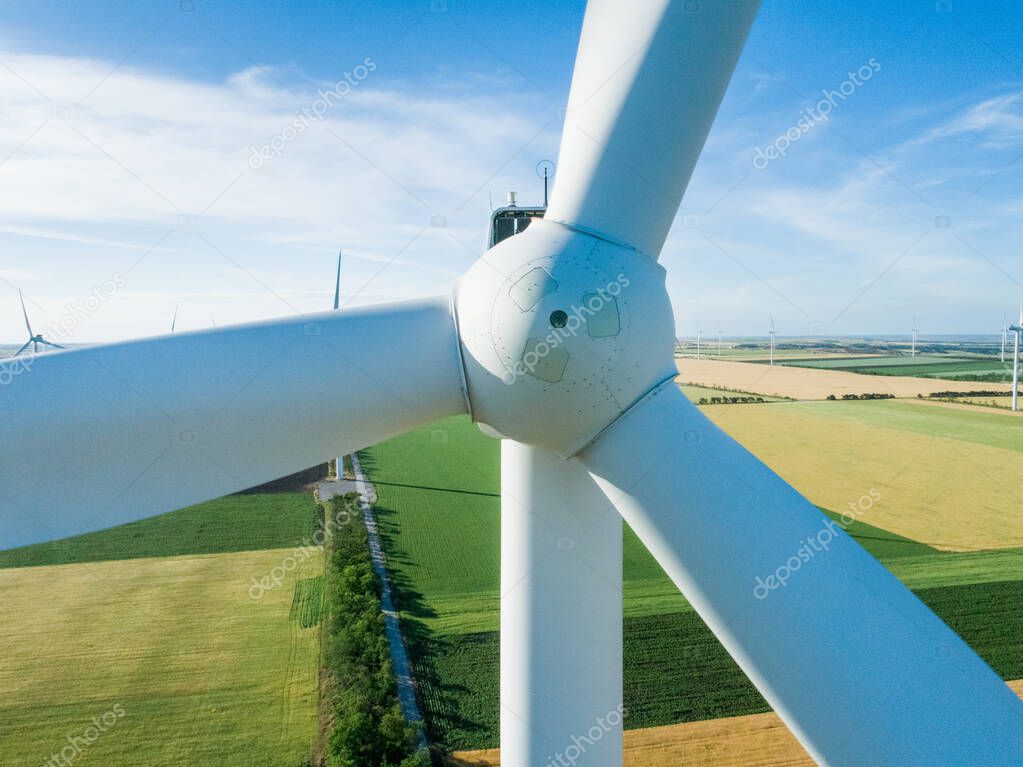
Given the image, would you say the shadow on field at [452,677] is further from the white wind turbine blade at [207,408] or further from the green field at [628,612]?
the white wind turbine blade at [207,408]

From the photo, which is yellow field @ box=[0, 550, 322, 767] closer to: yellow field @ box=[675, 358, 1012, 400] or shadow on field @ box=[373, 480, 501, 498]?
shadow on field @ box=[373, 480, 501, 498]

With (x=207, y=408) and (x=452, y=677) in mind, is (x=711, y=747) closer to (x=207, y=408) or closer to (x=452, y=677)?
(x=452, y=677)

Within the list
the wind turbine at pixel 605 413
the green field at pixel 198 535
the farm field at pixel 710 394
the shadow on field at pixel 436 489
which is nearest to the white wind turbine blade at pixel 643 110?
the wind turbine at pixel 605 413

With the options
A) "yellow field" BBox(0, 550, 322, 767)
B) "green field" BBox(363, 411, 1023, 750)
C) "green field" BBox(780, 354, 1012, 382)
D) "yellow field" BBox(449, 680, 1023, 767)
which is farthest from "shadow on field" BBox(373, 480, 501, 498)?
"green field" BBox(780, 354, 1012, 382)

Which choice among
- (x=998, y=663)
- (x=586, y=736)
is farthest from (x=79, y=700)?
(x=998, y=663)

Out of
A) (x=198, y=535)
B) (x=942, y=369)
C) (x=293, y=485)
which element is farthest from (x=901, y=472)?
(x=942, y=369)

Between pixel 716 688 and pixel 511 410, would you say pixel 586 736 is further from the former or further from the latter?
pixel 716 688
